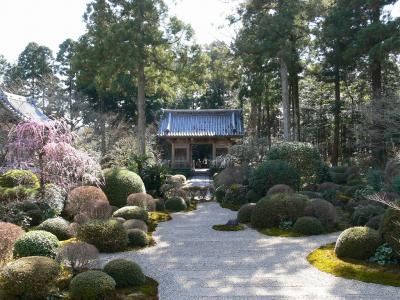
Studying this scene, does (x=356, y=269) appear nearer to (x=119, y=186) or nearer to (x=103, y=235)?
(x=103, y=235)

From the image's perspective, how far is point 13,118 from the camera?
1683 centimetres

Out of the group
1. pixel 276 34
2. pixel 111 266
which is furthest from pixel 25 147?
pixel 276 34

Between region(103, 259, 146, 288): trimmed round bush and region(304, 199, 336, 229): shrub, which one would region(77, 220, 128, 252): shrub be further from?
region(304, 199, 336, 229): shrub

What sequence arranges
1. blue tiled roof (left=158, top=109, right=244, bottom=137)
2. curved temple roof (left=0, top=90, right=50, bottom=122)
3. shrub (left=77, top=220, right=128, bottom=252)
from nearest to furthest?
shrub (left=77, top=220, right=128, bottom=252)
curved temple roof (left=0, top=90, right=50, bottom=122)
blue tiled roof (left=158, top=109, right=244, bottom=137)

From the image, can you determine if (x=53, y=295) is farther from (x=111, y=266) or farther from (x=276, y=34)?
(x=276, y=34)

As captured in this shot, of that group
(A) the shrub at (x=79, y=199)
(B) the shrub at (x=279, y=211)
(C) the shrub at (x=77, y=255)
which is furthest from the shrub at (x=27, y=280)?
(B) the shrub at (x=279, y=211)

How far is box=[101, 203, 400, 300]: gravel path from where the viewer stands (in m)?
6.23

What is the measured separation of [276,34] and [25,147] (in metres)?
13.5

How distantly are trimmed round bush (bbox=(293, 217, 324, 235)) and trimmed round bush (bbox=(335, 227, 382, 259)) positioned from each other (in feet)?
7.10

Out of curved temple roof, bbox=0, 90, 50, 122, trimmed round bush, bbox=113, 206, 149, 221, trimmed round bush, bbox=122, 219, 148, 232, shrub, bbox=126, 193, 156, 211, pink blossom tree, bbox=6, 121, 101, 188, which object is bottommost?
trimmed round bush, bbox=122, 219, 148, 232

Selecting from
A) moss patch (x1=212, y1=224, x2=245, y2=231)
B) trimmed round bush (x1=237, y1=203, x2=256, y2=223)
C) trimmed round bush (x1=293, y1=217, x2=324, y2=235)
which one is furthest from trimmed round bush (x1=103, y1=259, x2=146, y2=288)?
trimmed round bush (x1=237, y1=203, x2=256, y2=223)

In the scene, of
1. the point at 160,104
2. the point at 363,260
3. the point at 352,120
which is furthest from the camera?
the point at 160,104

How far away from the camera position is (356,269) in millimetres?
7273

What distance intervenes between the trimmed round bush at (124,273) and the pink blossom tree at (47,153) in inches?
216
